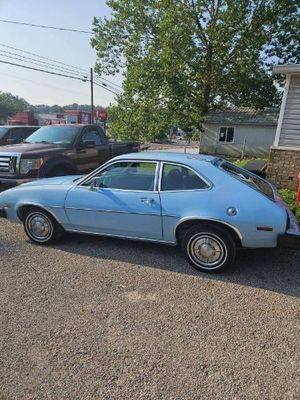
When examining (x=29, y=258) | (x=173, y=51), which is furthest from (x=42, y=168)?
(x=173, y=51)

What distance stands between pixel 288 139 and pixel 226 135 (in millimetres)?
20888

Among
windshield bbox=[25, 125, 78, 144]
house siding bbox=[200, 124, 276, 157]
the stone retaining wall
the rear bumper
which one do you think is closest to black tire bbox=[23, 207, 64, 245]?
the rear bumper

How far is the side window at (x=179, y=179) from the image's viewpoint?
391 centimetres

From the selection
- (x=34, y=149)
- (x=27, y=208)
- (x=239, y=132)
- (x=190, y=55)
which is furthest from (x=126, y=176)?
(x=239, y=132)

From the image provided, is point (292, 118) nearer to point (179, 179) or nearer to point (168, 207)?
point (179, 179)

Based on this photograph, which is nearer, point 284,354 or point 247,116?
point 284,354

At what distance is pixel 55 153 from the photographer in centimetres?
691

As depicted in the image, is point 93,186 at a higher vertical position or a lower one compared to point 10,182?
higher

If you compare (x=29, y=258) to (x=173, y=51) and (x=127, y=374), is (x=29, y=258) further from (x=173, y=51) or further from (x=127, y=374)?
(x=173, y=51)

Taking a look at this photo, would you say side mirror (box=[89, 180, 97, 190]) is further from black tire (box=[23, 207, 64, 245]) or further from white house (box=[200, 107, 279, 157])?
white house (box=[200, 107, 279, 157])

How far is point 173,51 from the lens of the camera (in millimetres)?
20031

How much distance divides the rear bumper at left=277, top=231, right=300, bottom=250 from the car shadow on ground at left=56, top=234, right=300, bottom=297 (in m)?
0.46

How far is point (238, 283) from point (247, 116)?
2650 centimetres

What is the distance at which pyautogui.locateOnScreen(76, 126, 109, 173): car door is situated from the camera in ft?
25.4
